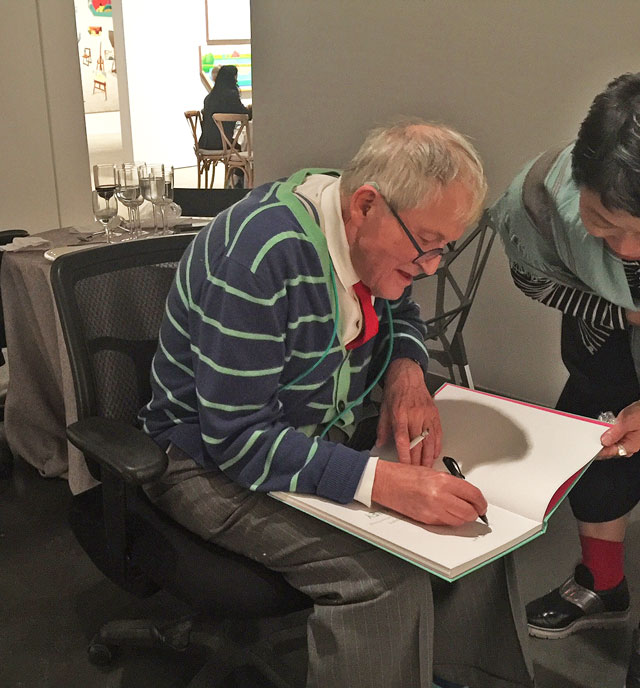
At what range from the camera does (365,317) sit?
4.04 feet

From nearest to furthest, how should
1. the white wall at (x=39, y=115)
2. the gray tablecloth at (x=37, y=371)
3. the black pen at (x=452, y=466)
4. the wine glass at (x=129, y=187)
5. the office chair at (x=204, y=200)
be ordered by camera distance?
the black pen at (x=452, y=466)
the gray tablecloth at (x=37, y=371)
the wine glass at (x=129, y=187)
the office chair at (x=204, y=200)
the white wall at (x=39, y=115)

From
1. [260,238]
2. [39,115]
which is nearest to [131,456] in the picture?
[260,238]

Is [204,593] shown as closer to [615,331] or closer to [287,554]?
[287,554]

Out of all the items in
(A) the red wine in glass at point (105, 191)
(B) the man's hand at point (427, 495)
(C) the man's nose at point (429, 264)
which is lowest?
(B) the man's hand at point (427, 495)

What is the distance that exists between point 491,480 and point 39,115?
3.34 m

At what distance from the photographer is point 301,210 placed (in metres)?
1.14

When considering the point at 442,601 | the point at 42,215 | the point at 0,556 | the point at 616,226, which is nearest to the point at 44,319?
the point at 0,556

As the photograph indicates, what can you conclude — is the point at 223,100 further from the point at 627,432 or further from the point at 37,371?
the point at 627,432

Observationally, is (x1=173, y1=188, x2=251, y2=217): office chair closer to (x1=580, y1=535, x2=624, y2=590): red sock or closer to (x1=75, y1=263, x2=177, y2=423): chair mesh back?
(x1=75, y1=263, x2=177, y2=423): chair mesh back

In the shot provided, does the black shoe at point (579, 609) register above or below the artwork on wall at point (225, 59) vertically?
below

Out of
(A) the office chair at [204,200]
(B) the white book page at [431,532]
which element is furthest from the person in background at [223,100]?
(B) the white book page at [431,532]

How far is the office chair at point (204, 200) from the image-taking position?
2875 millimetres

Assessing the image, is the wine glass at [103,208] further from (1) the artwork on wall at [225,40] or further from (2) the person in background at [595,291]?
(1) the artwork on wall at [225,40]

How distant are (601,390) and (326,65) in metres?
2.23
